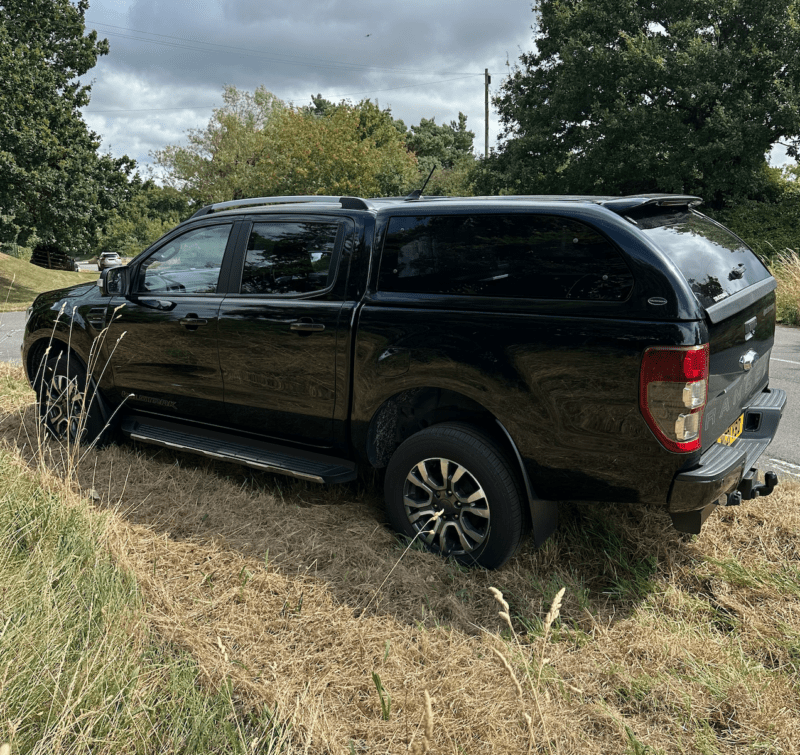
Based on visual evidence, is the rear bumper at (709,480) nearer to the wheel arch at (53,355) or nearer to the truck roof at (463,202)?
the truck roof at (463,202)

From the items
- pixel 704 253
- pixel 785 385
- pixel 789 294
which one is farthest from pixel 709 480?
pixel 789 294

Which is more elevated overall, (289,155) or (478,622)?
(289,155)

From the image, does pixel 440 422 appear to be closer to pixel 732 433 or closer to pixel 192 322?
pixel 732 433

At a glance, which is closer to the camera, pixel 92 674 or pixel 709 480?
pixel 92 674

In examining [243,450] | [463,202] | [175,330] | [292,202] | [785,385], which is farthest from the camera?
[785,385]

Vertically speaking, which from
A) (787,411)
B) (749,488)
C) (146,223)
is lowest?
(787,411)

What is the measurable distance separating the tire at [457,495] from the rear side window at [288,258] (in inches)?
46.3

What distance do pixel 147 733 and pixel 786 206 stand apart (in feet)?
80.9

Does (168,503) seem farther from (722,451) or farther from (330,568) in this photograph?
(722,451)

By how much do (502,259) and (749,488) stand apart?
1.64 metres

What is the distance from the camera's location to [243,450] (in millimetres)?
4281

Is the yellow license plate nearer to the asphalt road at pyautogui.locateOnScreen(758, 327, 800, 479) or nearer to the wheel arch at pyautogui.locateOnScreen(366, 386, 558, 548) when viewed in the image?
the wheel arch at pyautogui.locateOnScreen(366, 386, 558, 548)

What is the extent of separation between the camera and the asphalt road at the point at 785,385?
5039 millimetres

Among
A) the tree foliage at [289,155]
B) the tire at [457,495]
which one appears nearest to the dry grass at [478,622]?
the tire at [457,495]
